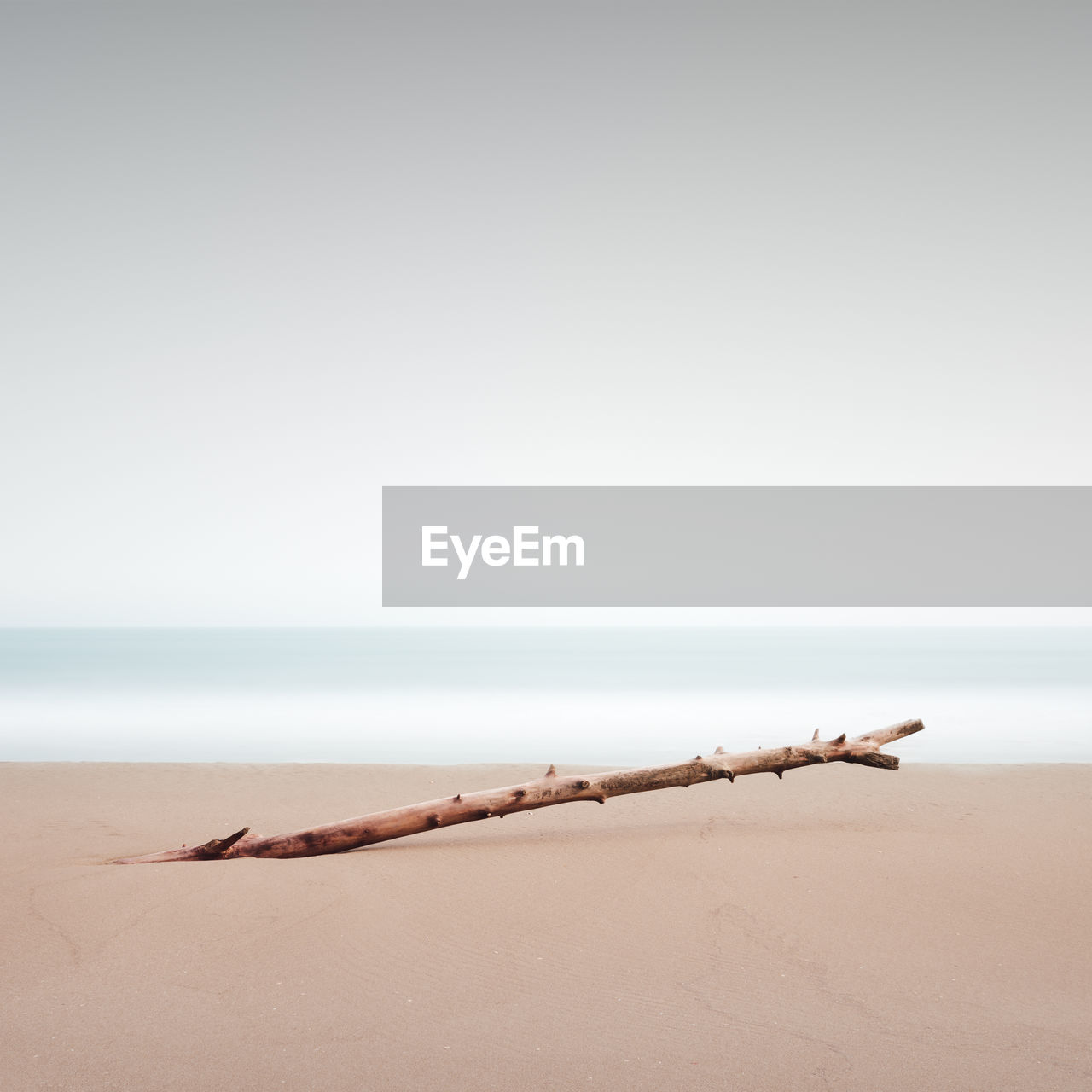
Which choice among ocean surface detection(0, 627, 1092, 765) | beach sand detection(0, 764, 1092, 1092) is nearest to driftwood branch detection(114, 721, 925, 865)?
beach sand detection(0, 764, 1092, 1092)

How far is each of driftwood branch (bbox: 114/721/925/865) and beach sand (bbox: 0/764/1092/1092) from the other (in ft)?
0.66

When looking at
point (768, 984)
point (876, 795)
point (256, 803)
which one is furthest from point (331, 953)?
point (876, 795)

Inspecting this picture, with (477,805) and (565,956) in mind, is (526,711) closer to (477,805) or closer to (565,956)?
(477,805)

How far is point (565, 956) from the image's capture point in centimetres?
413

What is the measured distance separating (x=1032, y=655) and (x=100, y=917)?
4643 centimetres

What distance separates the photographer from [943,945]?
4.27 m

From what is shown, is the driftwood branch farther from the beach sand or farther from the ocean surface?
the ocean surface

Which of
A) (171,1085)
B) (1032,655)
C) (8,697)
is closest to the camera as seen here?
(171,1085)

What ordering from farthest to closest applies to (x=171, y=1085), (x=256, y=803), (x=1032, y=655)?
(x=1032, y=655), (x=256, y=803), (x=171, y=1085)

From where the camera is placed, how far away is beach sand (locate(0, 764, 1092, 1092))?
3131 millimetres

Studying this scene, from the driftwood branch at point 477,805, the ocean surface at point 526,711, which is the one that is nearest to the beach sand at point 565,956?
the driftwood branch at point 477,805

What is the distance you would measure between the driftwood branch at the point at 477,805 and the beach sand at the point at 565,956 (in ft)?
0.66

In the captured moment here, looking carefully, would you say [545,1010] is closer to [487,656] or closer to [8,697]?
[8,697]

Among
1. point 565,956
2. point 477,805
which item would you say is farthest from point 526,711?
Answer: point 565,956
